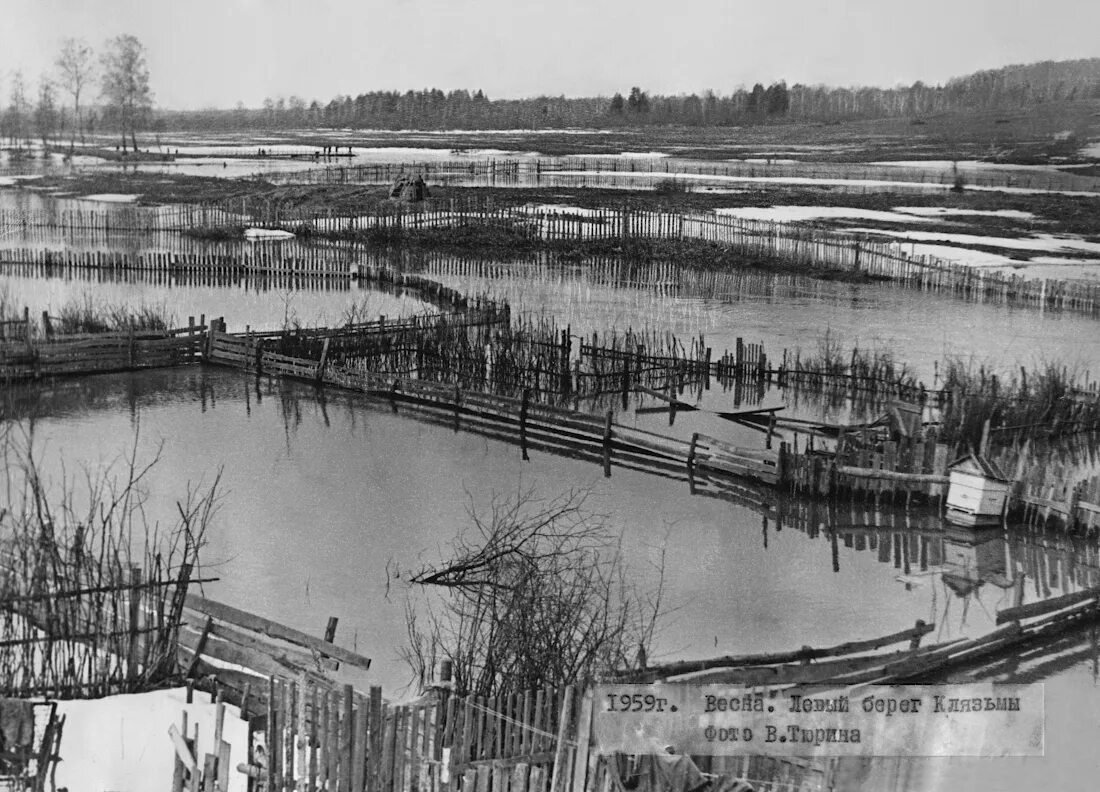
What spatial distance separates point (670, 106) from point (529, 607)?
47708 mm

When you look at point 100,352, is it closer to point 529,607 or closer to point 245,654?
point 245,654

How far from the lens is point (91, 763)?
6.38 metres

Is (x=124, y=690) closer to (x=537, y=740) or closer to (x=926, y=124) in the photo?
(x=537, y=740)

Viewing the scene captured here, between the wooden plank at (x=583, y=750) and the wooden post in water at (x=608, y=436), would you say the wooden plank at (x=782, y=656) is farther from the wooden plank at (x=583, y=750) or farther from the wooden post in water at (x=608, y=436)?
the wooden post in water at (x=608, y=436)

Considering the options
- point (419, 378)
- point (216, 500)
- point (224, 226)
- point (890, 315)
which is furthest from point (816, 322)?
point (224, 226)

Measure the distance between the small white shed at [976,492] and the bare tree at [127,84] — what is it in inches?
1139

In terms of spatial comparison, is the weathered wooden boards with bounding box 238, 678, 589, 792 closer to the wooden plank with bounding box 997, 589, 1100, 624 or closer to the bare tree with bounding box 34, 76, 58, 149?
the wooden plank with bounding box 997, 589, 1100, 624

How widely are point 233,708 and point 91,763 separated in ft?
2.70

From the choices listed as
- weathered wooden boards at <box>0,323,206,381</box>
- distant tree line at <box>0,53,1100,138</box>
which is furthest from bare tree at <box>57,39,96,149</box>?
weathered wooden boards at <box>0,323,206,381</box>

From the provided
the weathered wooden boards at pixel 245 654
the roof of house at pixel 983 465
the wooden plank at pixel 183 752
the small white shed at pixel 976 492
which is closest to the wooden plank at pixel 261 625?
the weathered wooden boards at pixel 245 654

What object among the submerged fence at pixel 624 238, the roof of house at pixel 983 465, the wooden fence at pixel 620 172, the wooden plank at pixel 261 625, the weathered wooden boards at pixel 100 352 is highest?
the wooden fence at pixel 620 172

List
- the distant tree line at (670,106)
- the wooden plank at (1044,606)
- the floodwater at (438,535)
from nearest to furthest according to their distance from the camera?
1. the wooden plank at (1044,606)
2. the floodwater at (438,535)
3. the distant tree line at (670,106)

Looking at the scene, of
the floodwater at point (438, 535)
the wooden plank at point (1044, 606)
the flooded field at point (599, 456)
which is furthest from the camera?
the flooded field at point (599, 456)

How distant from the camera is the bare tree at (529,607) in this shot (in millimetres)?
6859
